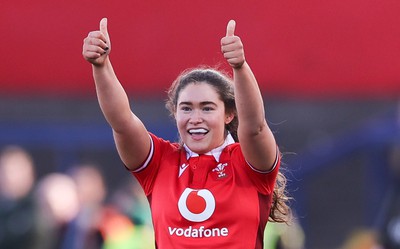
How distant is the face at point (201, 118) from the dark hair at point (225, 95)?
45 mm

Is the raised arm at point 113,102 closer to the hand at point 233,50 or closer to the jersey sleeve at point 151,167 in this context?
the jersey sleeve at point 151,167

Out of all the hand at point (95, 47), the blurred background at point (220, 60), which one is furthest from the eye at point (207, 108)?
the blurred background at point (220, 60)

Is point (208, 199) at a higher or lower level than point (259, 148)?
lower

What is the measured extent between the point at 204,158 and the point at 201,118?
18 centimetres

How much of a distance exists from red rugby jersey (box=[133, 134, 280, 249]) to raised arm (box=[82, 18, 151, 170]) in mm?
88

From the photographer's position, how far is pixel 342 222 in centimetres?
1045

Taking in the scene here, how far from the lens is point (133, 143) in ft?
14.6

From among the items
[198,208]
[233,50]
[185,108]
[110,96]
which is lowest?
[198,208]

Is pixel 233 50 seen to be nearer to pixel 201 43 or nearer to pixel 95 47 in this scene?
pixel 95 47

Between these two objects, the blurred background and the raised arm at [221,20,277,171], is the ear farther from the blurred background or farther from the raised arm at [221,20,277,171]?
the blurred background

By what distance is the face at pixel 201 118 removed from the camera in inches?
175

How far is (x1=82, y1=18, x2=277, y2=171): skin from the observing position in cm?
421

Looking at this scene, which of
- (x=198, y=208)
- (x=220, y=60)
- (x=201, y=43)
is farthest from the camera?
(x=201, y=43)

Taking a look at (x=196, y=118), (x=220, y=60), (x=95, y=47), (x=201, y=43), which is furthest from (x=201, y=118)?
(x=201, y=43)
